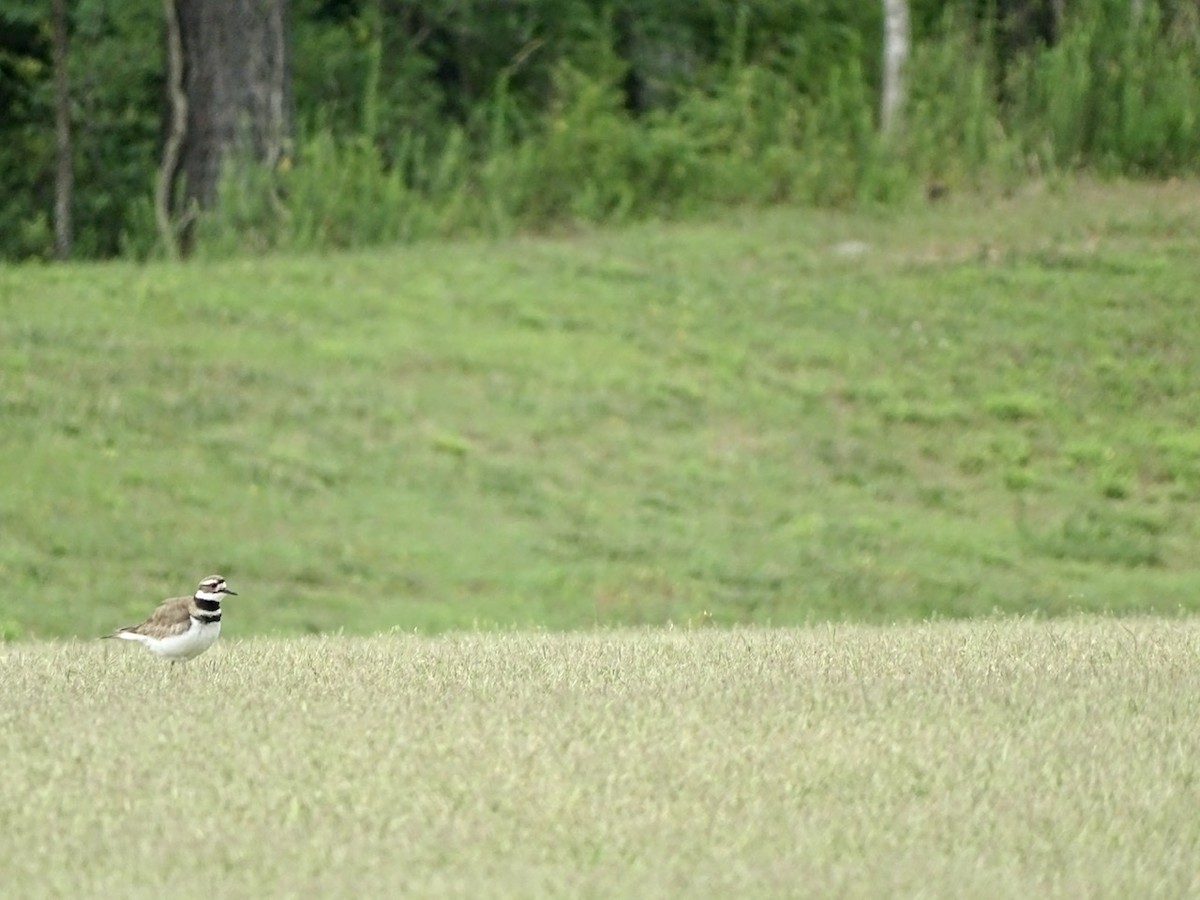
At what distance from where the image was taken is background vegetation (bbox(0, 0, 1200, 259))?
27859mm

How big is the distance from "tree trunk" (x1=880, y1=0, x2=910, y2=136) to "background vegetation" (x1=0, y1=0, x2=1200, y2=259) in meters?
0.21

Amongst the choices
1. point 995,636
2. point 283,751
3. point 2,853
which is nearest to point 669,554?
point 995,636

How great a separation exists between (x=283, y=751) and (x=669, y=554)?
32.2ft

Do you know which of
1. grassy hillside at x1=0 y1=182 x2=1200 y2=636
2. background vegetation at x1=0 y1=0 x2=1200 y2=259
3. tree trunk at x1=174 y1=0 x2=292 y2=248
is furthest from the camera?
background vegetation at x1=0 y1=0 x2=1200 y2=259

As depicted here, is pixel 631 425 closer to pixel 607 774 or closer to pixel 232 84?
pixel 232 84

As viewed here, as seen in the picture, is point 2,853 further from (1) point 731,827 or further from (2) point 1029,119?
(2) point 1029,119

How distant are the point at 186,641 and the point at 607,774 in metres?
2.83

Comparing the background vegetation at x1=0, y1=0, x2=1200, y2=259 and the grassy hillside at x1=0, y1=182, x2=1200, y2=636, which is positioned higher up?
the background vegetation at x1=0, y1=0, x2=1200, y2=259

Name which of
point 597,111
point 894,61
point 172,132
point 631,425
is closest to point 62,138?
point 172,132

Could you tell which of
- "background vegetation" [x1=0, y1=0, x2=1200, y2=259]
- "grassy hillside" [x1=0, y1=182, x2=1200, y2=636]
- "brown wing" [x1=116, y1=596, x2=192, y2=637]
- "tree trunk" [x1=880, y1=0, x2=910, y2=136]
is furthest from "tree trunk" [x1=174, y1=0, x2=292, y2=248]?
"brown wing" [x1=116, y1=596, x2=192, y2=637]

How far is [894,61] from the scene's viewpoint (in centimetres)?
2905

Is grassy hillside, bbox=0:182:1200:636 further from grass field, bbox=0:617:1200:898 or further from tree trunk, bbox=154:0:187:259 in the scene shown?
grass field, bbox=0:617:1200:898

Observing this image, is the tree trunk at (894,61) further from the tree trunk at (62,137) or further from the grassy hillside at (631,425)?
the tree trunk at (62,137)

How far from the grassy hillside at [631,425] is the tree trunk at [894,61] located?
71.3 inches
